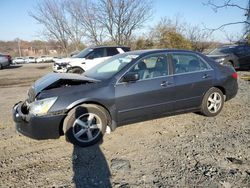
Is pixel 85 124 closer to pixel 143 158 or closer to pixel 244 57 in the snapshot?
pixel 143 158

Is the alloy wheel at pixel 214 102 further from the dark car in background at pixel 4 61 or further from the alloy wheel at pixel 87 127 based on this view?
the dark car in background at pixel 4 61

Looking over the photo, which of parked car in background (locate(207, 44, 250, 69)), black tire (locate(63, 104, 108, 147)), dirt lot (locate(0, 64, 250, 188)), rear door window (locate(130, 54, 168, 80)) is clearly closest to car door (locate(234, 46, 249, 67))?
parked car in background (locate(207, 44, 250, 69))

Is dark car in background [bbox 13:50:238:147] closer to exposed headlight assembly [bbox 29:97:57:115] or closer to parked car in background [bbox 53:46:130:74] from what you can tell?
exposed headlight assembly [bbox 29:97:57:115]

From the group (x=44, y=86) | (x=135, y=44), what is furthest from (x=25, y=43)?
(x=44, y=86)

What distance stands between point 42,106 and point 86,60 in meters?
8.23

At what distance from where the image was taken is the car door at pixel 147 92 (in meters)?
4.75

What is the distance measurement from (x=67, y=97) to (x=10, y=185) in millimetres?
1564

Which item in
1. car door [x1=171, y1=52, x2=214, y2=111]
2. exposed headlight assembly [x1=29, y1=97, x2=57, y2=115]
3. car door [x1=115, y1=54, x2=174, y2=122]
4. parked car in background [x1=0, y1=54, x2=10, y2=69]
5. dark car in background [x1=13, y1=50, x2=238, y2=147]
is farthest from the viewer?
parked car in background [x1=0, y1=54, x2=10, y2=69]

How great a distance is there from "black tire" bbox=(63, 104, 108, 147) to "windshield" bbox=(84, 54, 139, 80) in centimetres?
70

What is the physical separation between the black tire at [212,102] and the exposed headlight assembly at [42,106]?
3194 millimetres

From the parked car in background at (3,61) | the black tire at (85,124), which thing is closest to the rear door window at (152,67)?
the black tire at (85,124)

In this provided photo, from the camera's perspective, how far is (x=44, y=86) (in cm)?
461

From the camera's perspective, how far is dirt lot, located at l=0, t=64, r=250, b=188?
3.36 metres

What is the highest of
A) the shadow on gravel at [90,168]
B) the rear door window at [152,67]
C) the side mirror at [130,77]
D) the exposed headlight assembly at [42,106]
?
the rear door window at [152,67]
